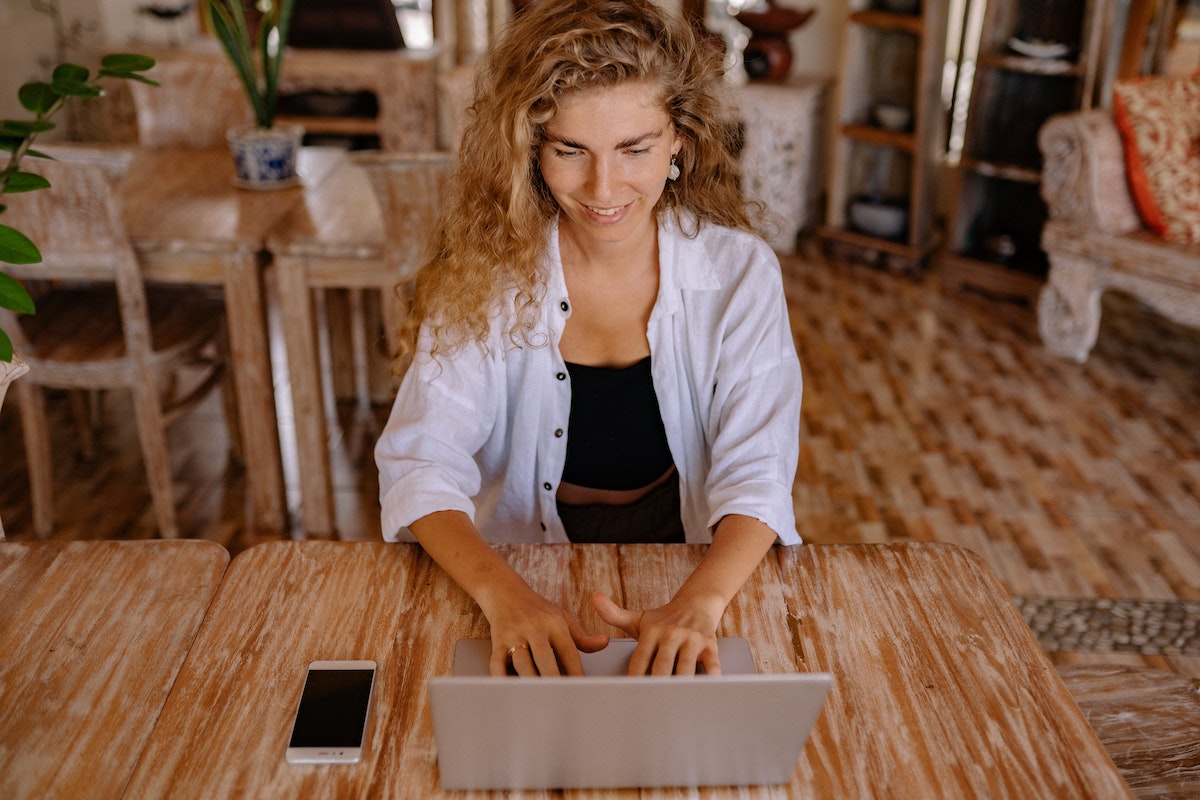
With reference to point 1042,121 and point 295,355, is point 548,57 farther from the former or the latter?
point 1042,121

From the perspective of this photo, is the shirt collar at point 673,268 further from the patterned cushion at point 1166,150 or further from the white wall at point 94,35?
the white wall at point 94,35

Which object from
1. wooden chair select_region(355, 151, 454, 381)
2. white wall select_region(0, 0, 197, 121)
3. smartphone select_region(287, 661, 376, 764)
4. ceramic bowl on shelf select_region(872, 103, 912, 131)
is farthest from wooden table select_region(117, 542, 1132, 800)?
ceramic bowl on shelf select_region(872, 103, 912, 131)

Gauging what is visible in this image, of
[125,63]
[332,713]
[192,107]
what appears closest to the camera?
[332,713]

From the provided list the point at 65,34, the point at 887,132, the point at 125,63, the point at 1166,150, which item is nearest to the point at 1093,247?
the point at 1166,150

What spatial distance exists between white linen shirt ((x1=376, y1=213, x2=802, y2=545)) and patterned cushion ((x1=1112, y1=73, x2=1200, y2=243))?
2.19 m

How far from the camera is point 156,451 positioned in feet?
7.78

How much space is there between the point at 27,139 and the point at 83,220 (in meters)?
1.14

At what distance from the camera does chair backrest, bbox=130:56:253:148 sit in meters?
3.05

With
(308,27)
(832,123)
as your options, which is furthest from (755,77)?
(308,27)

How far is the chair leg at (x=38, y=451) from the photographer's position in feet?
7.57

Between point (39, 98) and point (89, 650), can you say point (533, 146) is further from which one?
point (89, 650)

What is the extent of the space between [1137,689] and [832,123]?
12.1 ft

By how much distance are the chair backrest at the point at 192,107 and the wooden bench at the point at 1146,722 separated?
268 centimetres

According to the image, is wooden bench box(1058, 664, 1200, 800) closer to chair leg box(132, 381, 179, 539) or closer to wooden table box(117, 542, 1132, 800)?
wooden table box(117, 542, 1132, 800)
